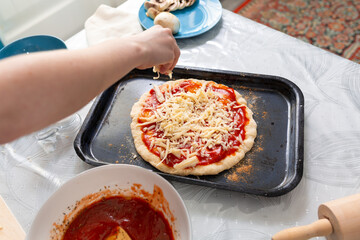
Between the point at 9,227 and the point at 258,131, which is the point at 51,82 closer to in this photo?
the point at 9,227

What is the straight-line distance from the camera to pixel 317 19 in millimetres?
2980

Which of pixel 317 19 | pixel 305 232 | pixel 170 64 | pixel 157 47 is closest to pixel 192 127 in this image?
pixel 170 64

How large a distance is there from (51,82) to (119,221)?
52 cm

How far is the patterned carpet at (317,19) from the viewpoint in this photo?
9.11 ft

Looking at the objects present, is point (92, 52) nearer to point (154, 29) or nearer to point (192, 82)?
point (154, 29)

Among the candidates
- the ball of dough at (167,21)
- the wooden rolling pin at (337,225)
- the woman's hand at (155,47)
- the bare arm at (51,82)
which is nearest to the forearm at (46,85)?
the bare arm at (51,82)

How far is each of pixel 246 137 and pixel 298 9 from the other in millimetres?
2362

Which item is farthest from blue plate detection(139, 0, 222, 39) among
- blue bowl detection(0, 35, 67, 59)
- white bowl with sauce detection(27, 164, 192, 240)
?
white bowl with sauce detection(27, 164, 192, 240)

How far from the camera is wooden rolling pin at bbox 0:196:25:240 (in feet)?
3.39

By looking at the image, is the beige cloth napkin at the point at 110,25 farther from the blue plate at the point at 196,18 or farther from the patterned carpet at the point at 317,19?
the patterned carpet at the point at 317,19

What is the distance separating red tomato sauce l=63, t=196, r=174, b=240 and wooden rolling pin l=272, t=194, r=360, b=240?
0.34 metres

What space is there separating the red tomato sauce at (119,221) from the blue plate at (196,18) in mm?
991

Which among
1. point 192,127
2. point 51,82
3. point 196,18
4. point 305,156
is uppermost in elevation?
point 51,82

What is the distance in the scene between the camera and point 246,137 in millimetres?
1250
